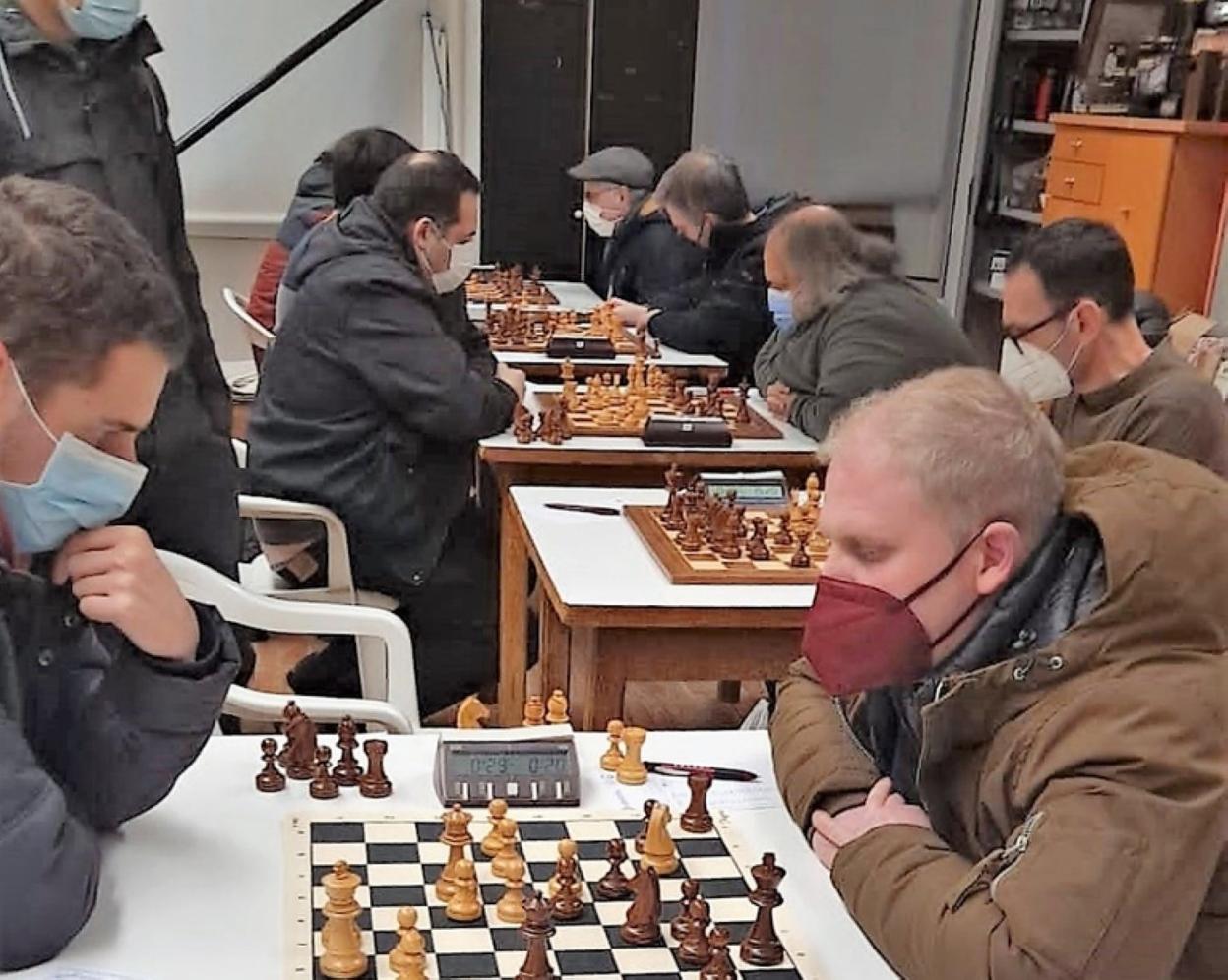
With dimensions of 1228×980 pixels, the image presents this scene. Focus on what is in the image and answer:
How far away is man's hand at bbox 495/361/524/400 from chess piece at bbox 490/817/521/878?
206 centimetres

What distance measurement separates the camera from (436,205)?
3.20m

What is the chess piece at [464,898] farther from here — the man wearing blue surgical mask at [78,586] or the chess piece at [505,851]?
the man wearing blue surgical mask at [78,586]

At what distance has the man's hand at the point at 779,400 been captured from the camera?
3676mm

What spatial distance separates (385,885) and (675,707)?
247 centimetres

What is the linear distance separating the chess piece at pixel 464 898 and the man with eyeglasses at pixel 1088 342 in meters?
1.85

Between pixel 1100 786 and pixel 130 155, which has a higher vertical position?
pixel 130 155

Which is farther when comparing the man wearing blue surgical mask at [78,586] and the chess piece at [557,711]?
the chess piece at [557,711]

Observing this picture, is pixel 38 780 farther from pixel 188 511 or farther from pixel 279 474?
pixel 279 474

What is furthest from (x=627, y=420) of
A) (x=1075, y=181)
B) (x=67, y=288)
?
(x=1075, y=181)

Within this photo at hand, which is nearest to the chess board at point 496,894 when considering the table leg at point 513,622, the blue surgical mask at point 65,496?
the blue surgical mask at point 65,496

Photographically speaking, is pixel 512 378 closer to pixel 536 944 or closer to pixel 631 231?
pixel 631 231

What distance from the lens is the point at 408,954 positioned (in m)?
1.24

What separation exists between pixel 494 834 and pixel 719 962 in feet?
0.94

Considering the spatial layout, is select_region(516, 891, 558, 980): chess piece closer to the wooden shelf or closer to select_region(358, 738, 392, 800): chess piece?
Result: select_region(358, 738, 392, 800): chess piece
